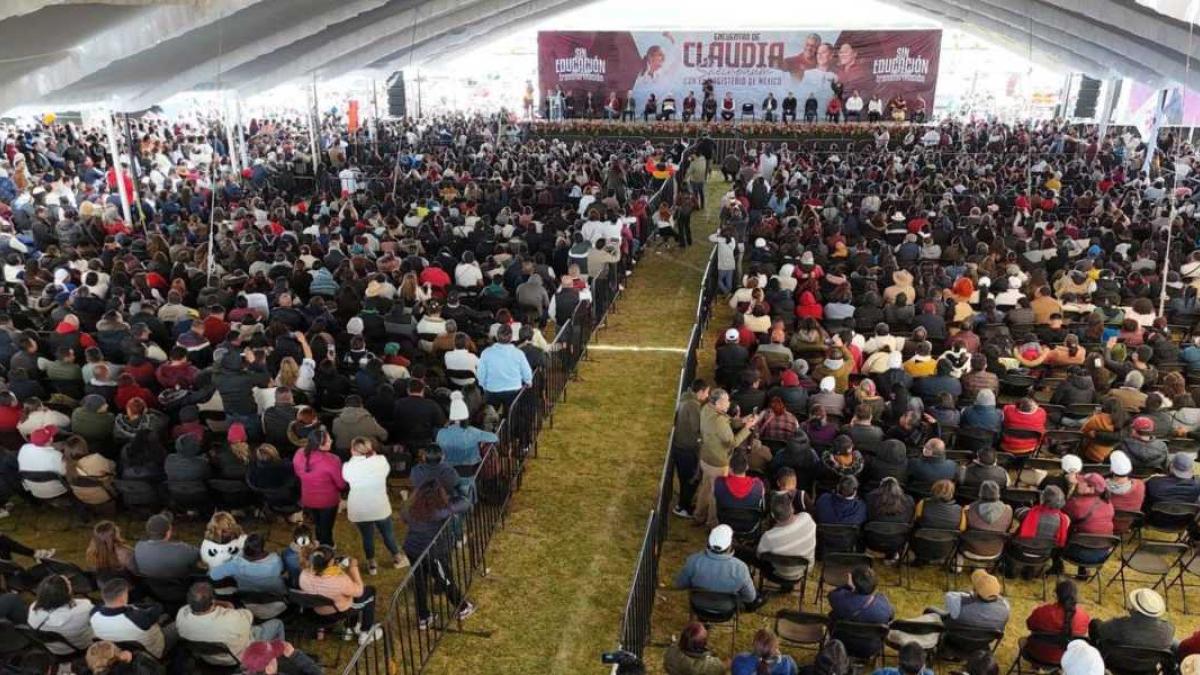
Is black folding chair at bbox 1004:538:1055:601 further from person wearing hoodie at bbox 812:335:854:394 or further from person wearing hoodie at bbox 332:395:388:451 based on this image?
person wearing hoodie at bbox 332:395:388:451

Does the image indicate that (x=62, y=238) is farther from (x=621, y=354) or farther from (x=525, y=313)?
(x=621, y=354)

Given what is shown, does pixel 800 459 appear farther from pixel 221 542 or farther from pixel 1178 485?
pixel 221 542

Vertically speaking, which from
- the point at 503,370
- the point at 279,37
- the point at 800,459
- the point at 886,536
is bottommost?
the point at 886,536

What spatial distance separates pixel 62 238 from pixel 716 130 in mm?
23755

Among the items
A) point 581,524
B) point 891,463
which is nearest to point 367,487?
point 581,524

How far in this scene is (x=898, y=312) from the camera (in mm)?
12711

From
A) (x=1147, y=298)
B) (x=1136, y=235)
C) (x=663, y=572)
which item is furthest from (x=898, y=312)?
(x=1136, y=235)

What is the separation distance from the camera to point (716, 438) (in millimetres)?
8547

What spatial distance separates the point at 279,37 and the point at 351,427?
15216 millimetres

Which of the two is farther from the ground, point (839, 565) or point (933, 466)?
point (933, 466)

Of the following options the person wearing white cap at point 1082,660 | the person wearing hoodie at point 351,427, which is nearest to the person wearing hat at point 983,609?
the person wearing white cap at point 1082,660

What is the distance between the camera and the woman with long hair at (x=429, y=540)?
23.3 ft

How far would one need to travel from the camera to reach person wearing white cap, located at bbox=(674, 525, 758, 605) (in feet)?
22.1

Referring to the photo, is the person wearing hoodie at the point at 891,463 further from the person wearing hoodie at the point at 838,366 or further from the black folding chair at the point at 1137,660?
the black folding chair at the point at 1137,660
